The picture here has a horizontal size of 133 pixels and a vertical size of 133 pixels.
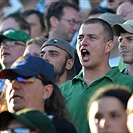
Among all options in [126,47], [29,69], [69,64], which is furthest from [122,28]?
[29,69]

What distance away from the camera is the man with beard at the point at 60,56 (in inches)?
346

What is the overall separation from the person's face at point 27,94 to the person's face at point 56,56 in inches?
92.5

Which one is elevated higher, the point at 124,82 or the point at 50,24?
the point at 50,24

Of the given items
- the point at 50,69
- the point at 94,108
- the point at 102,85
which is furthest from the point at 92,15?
the point at 94,108

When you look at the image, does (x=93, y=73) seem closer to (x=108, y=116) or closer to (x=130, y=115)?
(x=108, y=116)

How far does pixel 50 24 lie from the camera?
11133 mm

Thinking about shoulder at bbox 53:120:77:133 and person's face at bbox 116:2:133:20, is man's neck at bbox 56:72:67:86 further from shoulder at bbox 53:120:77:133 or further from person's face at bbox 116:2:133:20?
shoulder at bbox 53:120:77:133

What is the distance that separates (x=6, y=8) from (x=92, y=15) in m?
4.63


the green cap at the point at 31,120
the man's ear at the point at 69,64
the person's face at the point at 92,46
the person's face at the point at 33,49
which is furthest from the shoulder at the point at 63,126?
the person's face at the point at 33,49

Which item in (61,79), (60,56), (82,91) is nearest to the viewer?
(82,91)

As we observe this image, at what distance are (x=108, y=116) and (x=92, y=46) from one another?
2.63 meters

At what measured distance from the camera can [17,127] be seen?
17.2 feet

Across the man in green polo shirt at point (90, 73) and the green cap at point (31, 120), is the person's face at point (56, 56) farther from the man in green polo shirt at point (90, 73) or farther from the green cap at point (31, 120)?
the green cap at point (31, 120)

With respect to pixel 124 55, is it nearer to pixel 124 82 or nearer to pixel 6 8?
pixel 124 82
